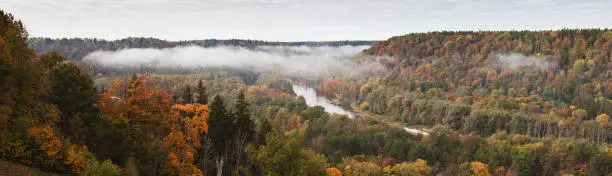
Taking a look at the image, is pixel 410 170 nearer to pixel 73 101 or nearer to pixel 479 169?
pixel 479 169

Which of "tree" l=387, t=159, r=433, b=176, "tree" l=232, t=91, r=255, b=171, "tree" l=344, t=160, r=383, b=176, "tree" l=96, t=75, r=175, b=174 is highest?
"tree" l=96, t=75, r=175, b=174

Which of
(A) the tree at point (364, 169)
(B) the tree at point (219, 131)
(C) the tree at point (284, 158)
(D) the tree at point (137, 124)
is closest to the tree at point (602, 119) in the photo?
(A) the tree at point (364, 169)

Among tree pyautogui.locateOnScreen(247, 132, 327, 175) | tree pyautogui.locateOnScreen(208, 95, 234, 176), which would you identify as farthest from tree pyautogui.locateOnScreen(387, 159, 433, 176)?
tree pyautogui.locateOnScreen(247, 132, 327, 175)

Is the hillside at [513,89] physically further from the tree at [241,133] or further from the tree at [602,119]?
the tree at [241,133]

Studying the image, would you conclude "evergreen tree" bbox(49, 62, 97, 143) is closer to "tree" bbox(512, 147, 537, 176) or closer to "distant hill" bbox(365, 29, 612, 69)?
"tree" bbox(512, 147, 537, 176)

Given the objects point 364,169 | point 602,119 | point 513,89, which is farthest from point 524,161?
point 513,89

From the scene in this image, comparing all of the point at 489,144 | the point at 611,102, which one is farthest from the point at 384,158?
the point at 611,102

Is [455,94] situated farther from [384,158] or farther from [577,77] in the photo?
[384,158]
